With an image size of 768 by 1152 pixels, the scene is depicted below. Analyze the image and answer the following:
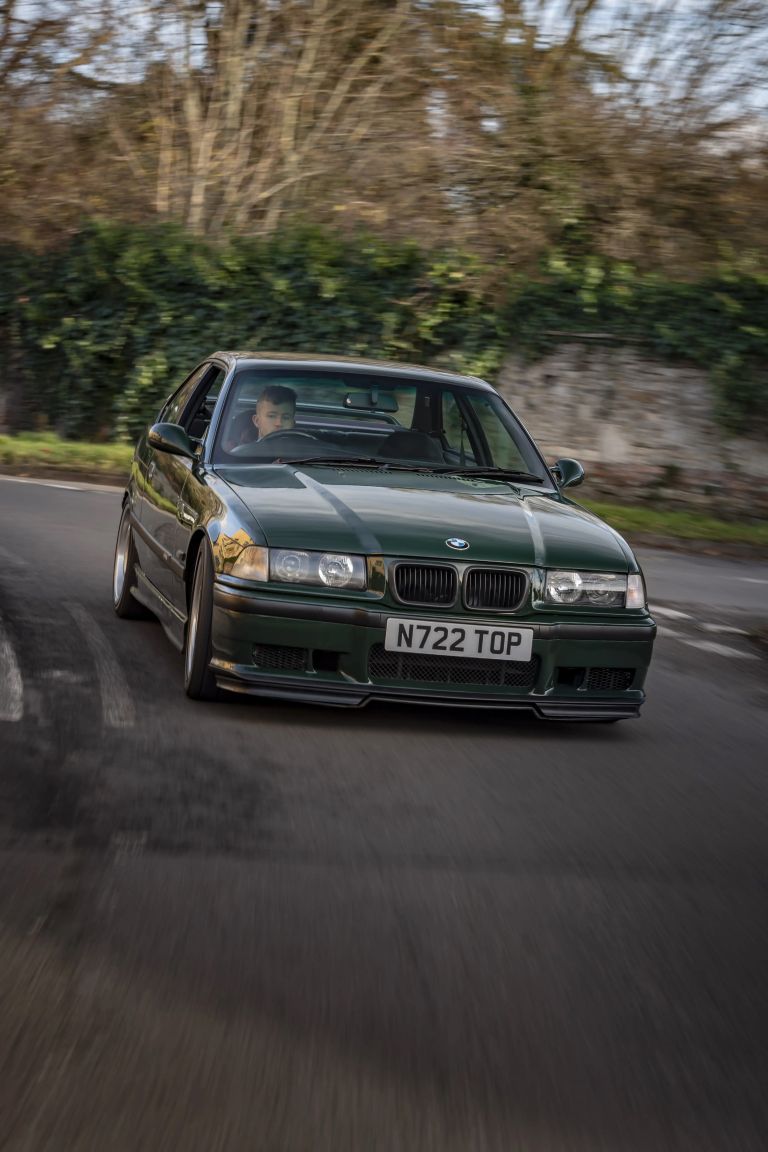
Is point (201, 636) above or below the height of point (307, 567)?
below

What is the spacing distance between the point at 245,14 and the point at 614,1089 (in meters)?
22.8

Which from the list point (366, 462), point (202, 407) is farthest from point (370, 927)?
point (202, 407)

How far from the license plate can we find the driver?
1.64 m

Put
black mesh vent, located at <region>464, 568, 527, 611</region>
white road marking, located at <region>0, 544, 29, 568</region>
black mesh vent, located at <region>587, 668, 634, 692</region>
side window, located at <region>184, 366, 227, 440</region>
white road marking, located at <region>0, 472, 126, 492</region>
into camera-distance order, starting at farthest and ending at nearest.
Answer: white road marking, located at <region>0, 472, 126, 492</region>, white road marking, located at <region>0, 544, 29, 568</region>, side window, located at <region>184, 366, 227, 440</region>, black mesh vent, located at <region>587, 668, 634, 692</region>, black mesh vent, located at <region>464, 568, 527, 611</region>

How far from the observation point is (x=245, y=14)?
23938mm

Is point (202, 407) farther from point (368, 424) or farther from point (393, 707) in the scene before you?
point (393, 707)

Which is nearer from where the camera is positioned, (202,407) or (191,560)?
(191,560)

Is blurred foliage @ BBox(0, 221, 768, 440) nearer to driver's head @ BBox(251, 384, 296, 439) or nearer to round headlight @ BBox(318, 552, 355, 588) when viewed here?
driver's head @ BBox(251, 384, 296, 439)

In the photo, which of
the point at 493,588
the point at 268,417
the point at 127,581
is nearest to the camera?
the point at 493,588

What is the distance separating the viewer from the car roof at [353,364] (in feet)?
26.4

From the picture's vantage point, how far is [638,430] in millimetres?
19594

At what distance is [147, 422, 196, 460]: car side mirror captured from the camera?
24.7 ft

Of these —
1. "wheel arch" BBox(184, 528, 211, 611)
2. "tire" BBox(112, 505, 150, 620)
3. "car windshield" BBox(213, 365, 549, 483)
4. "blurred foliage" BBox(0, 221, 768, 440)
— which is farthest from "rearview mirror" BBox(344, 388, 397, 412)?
"blurred foliage" BBox(0, 221, 768, 440)

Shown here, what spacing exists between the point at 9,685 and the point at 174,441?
143 centimetres
